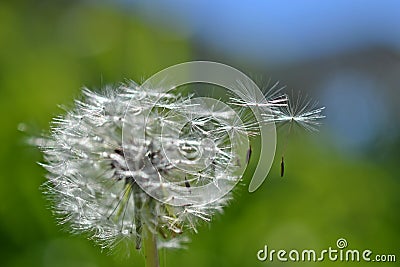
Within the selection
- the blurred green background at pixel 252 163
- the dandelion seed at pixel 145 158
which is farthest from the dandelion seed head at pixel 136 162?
the blurred green background at pixel 252 163

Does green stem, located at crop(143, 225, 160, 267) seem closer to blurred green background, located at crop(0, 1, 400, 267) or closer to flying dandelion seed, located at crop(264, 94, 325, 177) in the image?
flying dandelion seed, located at crop(264, 94, 325, 177)

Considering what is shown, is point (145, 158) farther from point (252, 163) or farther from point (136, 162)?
point (252, 163)

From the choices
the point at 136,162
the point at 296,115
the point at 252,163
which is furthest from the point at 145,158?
the point at 252,163

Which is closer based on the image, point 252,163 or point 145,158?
point 145,158

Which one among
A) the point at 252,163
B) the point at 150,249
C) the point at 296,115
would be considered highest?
the point at 252,163

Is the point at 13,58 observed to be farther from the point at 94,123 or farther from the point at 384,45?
the point at 94,123

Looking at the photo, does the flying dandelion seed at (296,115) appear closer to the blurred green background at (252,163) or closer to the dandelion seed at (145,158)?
the dandelion seed at (145,158)

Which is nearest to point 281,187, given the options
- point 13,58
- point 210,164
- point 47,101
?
point 47,101
